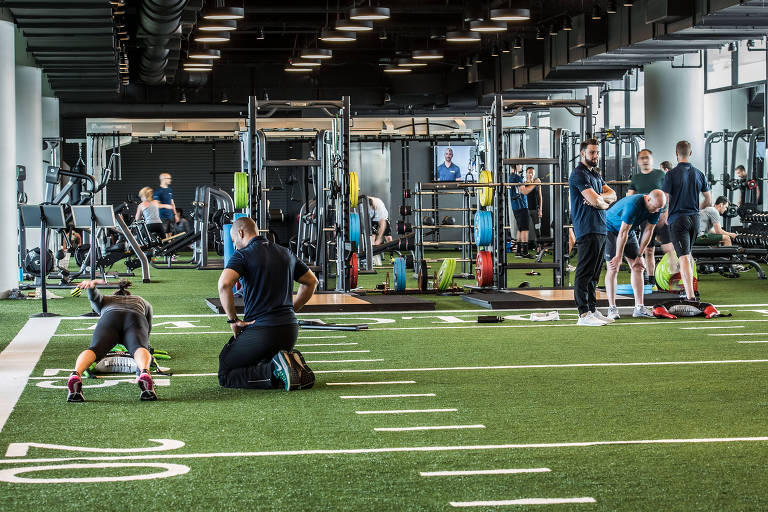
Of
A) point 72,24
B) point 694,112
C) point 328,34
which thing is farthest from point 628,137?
point 72,24

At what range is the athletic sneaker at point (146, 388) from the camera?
5.92 meters

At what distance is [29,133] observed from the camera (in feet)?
55.4

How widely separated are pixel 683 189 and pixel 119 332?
6.11 meters

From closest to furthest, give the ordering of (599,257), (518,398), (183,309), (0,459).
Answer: (0,459) < (518,398) < (599,257) < (183,309)

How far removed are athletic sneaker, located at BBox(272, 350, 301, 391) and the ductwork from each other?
703 centimetres

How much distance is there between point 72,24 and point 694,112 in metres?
10.4

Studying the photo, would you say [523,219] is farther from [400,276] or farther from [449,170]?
[400,276]

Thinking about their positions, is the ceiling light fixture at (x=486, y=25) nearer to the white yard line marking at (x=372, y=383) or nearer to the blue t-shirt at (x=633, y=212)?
the blue t-shirt at (x=633, y=212)

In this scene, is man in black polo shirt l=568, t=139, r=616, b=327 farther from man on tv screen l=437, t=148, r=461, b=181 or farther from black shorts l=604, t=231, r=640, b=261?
man on tv screen l=437, t=148, r=461, b=181

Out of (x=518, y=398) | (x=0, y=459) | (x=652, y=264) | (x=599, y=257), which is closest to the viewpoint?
(x=0, y=459)

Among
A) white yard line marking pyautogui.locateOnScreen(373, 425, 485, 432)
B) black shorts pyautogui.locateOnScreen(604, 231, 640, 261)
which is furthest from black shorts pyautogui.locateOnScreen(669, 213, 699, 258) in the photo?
white yard line marking pyautogui.locateOnScreen(373, 425, 485, 432)

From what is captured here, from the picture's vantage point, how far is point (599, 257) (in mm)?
9219

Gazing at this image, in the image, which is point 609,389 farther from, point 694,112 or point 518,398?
point 694,112

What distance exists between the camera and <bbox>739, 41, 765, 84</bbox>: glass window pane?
1814 cm
